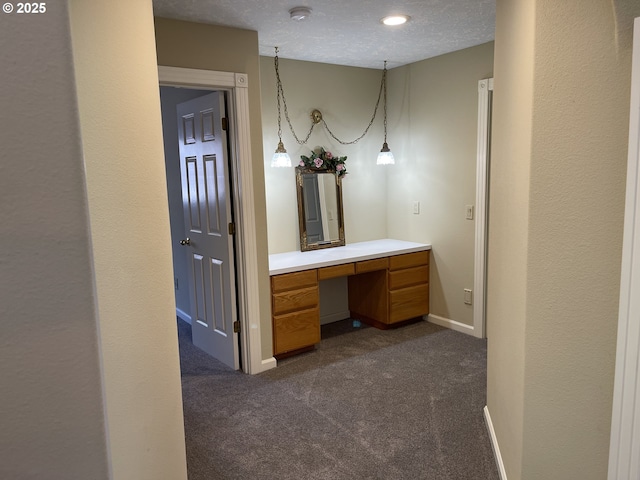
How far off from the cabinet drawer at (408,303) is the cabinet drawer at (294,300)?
0.83 m

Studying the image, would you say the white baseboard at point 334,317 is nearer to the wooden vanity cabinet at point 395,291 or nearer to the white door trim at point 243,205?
the wooden vanity cabinet at point 395,291

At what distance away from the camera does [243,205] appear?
3271 millimetres

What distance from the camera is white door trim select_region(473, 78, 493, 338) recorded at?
3.75m

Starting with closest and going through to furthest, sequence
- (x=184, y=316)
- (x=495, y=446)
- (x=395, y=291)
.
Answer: (x=495, y=446) → (x=395, y=291) → (x=184, y=316)

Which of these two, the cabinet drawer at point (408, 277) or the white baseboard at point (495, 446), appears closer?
the white baseboard at point (495, 446)

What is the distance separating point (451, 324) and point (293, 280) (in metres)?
1.60

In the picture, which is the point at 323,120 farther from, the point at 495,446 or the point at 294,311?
the point at 495,446

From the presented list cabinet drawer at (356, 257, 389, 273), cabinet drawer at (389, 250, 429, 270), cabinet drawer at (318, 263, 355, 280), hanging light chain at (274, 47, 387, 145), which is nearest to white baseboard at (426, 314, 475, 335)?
cabinet drawer at (389, 250, 429, 270)

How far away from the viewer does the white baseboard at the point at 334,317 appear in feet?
14.9

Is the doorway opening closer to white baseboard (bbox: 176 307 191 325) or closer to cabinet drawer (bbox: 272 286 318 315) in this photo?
cabinet drawer (bbox: 272 286 318 315)

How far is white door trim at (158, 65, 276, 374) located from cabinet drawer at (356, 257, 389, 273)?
0.95 m

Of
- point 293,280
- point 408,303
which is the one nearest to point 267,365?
point 293,280

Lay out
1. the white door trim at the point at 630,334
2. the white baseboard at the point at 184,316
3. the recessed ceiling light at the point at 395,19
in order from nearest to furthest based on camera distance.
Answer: the white door trim at the point at 630,334
the recessed ceiling light at the point at 395,19
the white baseboard at the point at 184,316

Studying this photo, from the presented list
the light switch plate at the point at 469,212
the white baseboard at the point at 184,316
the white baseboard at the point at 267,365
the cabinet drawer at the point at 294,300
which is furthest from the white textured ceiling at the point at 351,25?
the white baseboard at the point at 184,316
